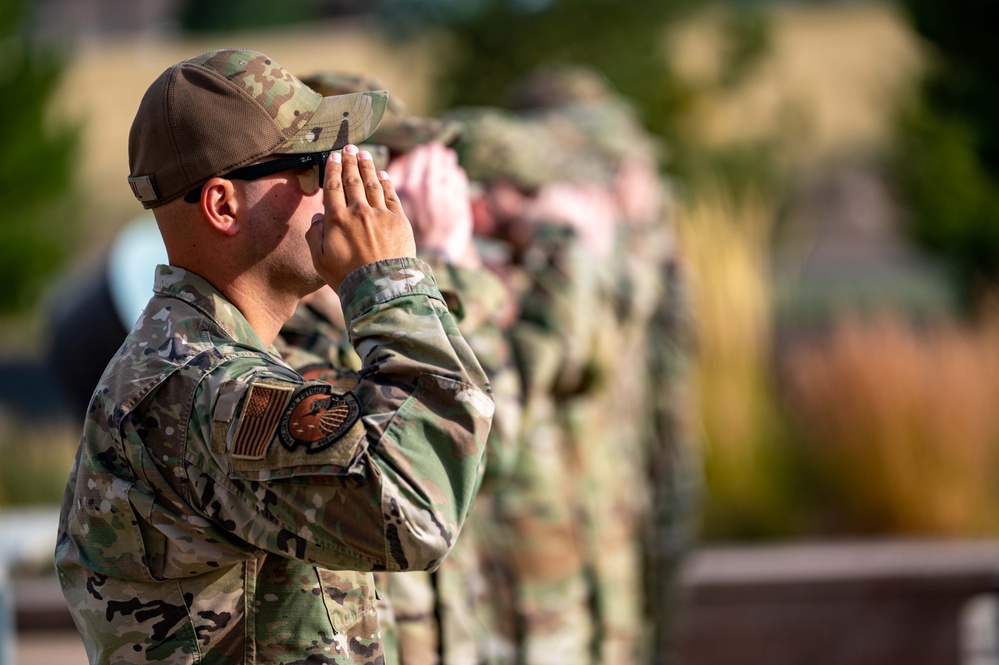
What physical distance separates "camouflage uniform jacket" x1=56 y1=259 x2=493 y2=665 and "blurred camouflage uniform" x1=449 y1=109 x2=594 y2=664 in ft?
8.20

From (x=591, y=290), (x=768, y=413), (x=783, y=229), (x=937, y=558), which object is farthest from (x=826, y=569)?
(x=783, y=229)

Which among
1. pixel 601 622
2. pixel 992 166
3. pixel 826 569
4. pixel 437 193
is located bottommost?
pixel 826 569

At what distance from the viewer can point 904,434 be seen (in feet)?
28.0

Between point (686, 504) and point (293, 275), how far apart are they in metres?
5.41

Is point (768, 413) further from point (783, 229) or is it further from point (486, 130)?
point (783, 229)

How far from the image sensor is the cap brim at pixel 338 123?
222cm

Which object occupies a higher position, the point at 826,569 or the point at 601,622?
the point at 601,622

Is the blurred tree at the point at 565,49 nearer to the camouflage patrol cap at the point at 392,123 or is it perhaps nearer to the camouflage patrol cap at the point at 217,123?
the camouflage patrol cap at the point at 392,123

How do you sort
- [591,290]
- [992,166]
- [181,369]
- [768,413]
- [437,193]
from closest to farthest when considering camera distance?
[181,369] < [437,193] < [591,290] < [768,413] < [992,166]

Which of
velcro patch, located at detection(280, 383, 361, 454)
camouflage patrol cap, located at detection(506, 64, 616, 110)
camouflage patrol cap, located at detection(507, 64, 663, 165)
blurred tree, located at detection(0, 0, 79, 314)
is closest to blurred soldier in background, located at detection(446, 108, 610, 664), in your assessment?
camouflage patrol cap, located at detection(507, 64, 663, 165)

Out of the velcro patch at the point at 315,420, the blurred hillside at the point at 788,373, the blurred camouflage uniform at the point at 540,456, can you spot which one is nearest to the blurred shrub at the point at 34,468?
the blurred hillside at the point at 788,373

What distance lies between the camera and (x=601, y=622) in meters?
5.30

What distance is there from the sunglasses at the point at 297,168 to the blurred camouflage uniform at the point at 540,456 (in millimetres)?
2459

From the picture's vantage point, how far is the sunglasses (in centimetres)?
221
